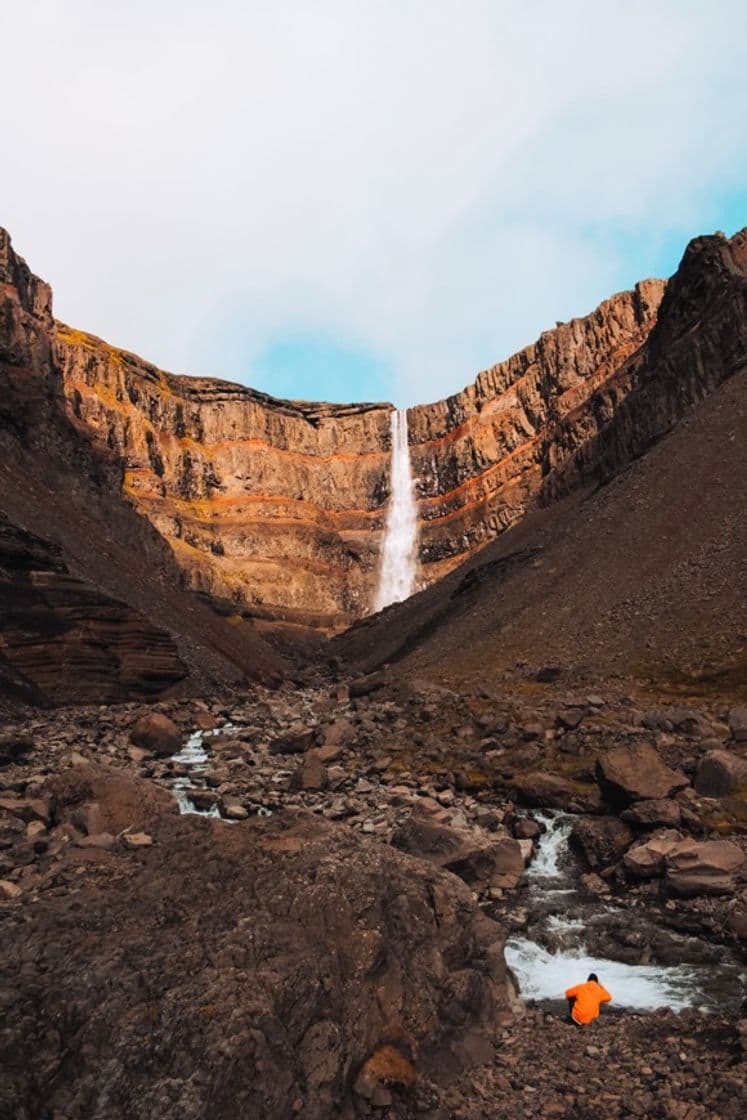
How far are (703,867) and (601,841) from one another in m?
2.33

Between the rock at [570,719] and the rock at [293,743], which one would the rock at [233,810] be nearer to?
the rock at [293,743]

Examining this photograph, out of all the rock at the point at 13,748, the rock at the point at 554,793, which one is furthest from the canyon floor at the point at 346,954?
the rock at the point at 13,748

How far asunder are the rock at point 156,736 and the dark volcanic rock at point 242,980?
14.7 meters

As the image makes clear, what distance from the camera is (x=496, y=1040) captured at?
26.2 feet

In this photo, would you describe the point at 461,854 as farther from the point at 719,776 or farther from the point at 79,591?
the point at 79,591

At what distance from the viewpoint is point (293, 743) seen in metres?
24.6

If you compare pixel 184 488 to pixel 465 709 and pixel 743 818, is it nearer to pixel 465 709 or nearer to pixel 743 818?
pixel 465 709

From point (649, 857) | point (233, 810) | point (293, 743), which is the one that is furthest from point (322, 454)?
point (649, 857)

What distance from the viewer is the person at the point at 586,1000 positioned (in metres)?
8.72

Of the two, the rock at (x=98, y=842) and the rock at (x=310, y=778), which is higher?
the rock at (x=98, y=842)

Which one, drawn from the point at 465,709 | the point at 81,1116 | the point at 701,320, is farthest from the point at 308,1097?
the point at 701,320

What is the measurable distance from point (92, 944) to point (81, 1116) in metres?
1.58

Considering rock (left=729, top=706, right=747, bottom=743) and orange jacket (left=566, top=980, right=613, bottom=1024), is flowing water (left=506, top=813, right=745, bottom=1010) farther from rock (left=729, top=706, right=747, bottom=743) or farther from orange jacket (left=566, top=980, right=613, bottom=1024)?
rock (left=729, top=706, right=747, bottom=743)

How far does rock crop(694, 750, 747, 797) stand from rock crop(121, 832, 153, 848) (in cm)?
1195
